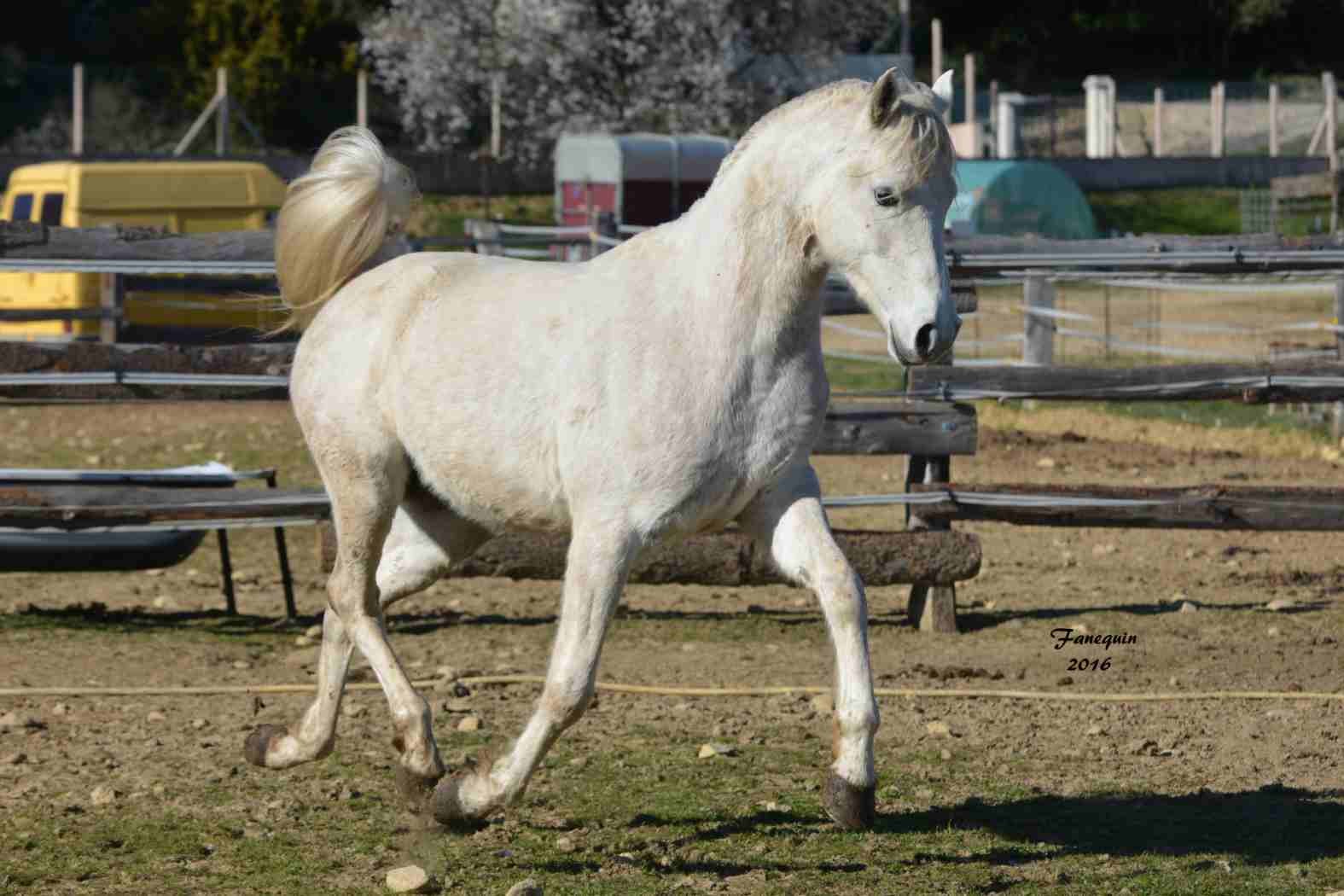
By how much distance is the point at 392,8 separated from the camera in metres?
37.6

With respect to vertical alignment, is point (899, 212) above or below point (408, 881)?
above

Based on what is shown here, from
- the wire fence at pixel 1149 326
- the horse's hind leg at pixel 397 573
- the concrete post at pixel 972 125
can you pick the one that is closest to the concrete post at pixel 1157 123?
the concrete post at pixel 972 125

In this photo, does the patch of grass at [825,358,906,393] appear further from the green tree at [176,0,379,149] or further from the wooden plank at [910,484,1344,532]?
the green tree at [176,0,379,149]

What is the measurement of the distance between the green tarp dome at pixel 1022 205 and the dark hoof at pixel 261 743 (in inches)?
1013

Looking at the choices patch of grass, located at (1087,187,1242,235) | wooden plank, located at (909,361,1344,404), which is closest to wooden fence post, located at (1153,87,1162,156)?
patch of grass, located at (1087,187,1242,235)

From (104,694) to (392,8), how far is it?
32113 millimetres

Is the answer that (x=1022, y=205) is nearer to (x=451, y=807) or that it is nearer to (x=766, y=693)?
(x=766, y=693)

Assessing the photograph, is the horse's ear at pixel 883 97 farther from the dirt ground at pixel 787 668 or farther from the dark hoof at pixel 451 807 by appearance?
the dirt ground at pixel 787 668

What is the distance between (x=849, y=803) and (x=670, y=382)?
1.17 metres

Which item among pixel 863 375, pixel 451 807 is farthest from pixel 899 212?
pixel 863 375

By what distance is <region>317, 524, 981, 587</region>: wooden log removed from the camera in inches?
329

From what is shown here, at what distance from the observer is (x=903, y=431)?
8.98m

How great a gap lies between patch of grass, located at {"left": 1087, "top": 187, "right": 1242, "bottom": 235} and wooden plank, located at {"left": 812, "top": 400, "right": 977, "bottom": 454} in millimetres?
24758

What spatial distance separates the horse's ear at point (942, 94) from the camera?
476 cm
